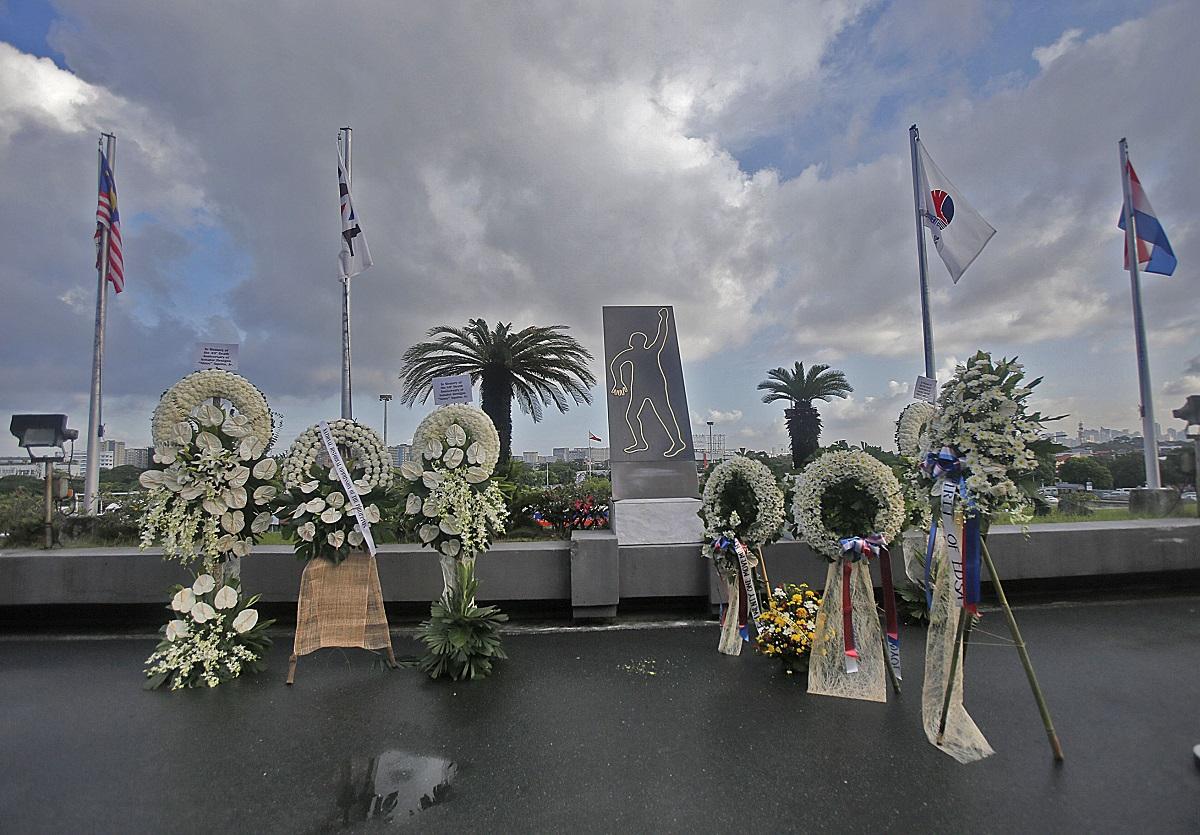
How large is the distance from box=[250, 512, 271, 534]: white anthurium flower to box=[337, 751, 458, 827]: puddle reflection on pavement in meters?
2.28

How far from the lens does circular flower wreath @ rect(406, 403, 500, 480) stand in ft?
16.2

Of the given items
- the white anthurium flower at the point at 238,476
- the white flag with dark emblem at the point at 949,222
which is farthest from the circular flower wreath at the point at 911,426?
the white flag with dark emblem at the point at 949,222

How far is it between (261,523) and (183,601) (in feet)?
2.61

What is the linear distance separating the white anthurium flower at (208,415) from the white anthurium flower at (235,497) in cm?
55

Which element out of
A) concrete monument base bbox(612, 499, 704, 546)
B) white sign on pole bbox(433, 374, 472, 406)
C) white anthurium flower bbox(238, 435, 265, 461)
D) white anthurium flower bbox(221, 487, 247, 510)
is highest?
white sign on pole bbox(433, 374, 472, 406)

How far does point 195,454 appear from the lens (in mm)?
4777

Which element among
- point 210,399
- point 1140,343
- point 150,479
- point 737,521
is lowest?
point 737,521

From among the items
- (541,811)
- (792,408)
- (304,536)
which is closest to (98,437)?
(304,536)

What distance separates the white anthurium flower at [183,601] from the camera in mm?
4676

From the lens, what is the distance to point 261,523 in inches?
191

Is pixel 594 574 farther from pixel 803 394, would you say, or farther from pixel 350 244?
pixel 803 394

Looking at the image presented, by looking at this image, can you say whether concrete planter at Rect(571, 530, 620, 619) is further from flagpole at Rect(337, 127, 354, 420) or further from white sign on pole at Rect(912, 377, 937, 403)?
flagpole at Rect(337, 127, 354, 420)

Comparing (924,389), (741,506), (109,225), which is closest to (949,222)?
(924,389)

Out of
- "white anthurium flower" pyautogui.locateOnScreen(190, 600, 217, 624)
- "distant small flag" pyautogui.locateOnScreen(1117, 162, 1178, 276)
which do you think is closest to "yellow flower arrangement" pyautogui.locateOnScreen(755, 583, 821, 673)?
"white anthurium flower" pyautogui.locateOnScreen(190, 600, 217, 624)
